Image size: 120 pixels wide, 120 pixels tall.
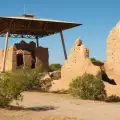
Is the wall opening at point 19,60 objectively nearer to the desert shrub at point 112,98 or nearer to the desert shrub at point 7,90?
the desert shrub at point 112,98

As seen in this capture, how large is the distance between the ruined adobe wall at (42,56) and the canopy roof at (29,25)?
170 cm

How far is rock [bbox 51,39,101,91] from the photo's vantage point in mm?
15828

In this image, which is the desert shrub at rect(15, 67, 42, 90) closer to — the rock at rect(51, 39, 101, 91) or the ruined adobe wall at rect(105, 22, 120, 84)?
the rock at rect(51, 39, 101, 91)

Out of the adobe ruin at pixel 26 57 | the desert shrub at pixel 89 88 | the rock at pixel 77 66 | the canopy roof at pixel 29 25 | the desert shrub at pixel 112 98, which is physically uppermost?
the canopy roof at pixel 29 25

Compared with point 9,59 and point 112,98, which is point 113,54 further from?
point 9,59

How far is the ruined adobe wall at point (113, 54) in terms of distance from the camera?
1616 centimetres

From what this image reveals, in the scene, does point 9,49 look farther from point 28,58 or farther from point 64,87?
point 64,87

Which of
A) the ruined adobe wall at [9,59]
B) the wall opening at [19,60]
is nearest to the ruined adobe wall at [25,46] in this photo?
the wall opening at [19,60]

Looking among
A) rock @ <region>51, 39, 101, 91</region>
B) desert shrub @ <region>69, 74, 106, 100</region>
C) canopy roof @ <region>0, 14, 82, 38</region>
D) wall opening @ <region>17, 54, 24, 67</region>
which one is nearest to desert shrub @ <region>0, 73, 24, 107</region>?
desert shrub @ <region>69, 74, 106, 100</region>

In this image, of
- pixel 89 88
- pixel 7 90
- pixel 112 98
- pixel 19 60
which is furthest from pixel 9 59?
pixel 7 90

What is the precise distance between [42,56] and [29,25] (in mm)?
2547

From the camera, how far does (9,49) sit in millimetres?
24203

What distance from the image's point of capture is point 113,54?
1630 centimetres

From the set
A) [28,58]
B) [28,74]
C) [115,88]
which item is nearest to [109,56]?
[115,88]
